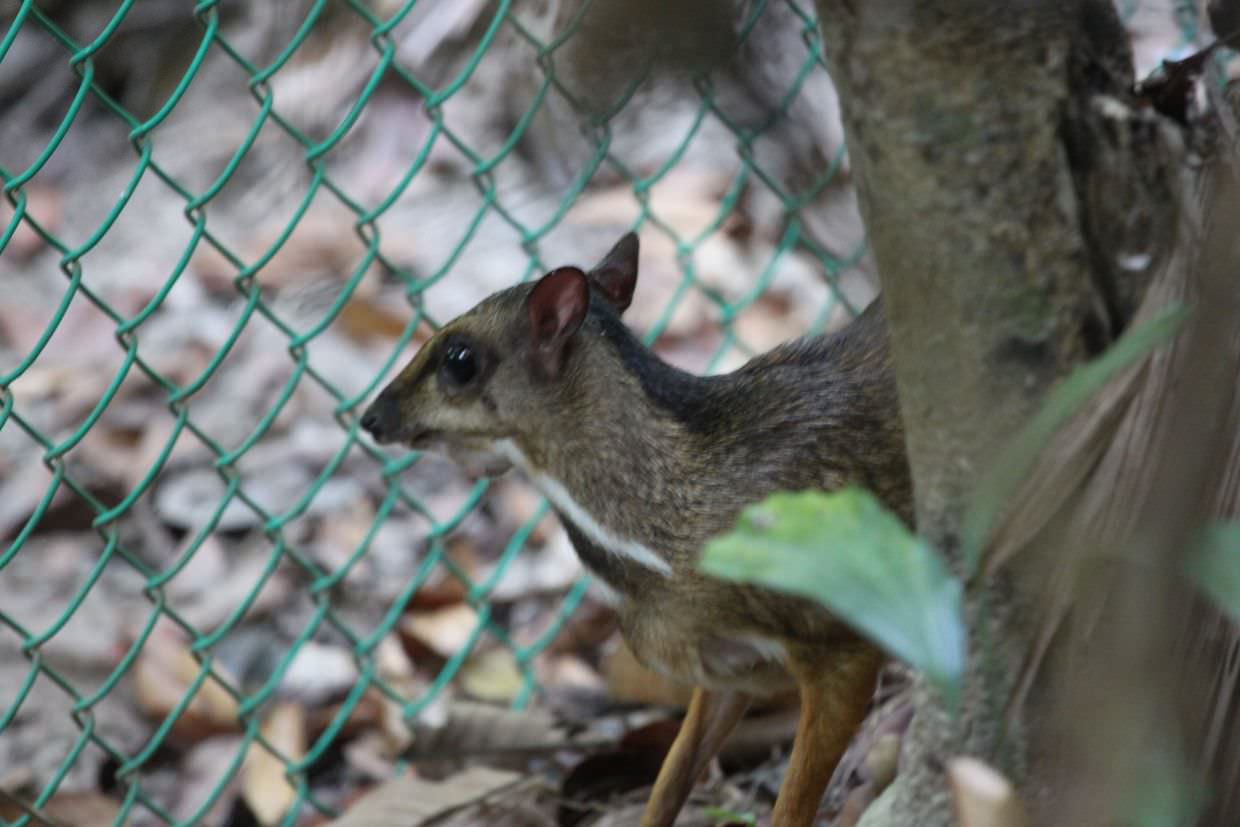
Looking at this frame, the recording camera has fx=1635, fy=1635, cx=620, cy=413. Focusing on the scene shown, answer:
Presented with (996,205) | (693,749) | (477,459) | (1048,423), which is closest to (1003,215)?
(996,205)

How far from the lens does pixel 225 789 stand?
391 cm

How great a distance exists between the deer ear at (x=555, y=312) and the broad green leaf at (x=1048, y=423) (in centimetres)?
119

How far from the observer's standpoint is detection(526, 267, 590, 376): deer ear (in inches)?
118

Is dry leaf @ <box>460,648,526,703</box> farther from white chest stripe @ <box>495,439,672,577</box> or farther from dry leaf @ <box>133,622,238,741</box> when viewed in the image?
white chest stripe @ <box>495,439,672,577</box>

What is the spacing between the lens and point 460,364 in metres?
3.15

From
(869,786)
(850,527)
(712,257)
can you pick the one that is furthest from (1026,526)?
(712,257)

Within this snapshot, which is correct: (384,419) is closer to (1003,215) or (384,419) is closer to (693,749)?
(693,749)

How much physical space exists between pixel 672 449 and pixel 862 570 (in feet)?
4.99

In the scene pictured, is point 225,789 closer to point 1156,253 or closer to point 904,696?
point 904,696

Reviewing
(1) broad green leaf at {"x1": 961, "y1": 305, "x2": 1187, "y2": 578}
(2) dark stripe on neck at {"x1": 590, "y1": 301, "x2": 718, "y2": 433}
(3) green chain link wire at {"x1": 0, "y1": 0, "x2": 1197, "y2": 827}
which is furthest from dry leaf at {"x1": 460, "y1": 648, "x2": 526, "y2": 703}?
(1) broad green leaf at {"x1": 961, "y1": 305, "x2": 1187, "y2": 578}

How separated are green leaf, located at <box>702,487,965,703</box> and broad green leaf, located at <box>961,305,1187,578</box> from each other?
7.8 inches

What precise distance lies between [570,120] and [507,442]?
173 centimetres

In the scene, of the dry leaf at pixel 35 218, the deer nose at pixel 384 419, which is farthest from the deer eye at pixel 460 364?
the dry leaf at pixel 35 218

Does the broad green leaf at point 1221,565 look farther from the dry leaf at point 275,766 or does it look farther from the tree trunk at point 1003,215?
the dry leaf at point 275,766
